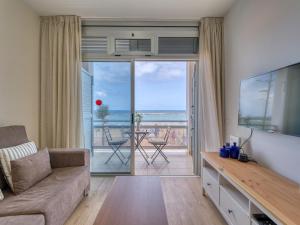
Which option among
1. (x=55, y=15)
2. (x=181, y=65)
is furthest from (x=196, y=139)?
(x=55, y=15)

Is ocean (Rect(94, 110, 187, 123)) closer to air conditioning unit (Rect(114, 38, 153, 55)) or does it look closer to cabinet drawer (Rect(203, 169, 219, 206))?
air conditioning unit (Rect(114, 38, 153, 55))

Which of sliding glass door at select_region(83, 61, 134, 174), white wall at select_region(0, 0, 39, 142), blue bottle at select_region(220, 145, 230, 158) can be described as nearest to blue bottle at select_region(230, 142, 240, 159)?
blue bottle at select_region(220, 145, 230, 158)

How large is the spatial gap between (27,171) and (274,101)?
2.39m

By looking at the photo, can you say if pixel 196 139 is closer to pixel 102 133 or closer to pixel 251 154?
pixel 251 154

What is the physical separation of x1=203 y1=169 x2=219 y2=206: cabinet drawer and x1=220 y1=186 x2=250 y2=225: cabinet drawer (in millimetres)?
152

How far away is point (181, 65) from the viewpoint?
5660 mm

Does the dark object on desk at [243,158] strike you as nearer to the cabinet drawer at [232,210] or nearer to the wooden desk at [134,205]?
the cabinet drawer at [232,210]

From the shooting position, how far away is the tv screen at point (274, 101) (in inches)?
64.6

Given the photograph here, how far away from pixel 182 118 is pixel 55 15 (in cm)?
398

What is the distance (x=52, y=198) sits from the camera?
178 cm

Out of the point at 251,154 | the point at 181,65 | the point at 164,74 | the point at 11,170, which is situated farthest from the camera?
the point at 164,74

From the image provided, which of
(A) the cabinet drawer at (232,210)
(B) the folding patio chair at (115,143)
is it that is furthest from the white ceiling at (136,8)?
(A) the cabinet drawer at (232,210)

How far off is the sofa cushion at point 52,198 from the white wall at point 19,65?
1009 millimetres

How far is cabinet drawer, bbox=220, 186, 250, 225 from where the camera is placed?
5.40 feet
